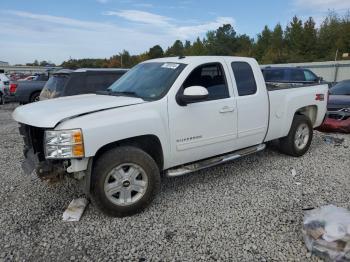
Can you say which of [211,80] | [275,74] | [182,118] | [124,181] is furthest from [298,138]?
[275,74]

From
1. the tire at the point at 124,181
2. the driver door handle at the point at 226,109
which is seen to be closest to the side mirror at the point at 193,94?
the driver door handle at the point at 226,109

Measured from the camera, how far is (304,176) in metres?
5.20

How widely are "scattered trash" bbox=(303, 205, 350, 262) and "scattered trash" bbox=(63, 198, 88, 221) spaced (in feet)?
8.20

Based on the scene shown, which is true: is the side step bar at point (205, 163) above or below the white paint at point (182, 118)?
below

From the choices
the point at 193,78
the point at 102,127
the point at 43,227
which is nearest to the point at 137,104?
the point at 102,127

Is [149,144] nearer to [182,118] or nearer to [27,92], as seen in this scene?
[182,118]

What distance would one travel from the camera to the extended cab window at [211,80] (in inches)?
174

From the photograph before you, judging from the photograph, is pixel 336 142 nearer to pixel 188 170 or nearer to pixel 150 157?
pixel 188 170

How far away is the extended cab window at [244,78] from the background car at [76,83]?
3906mm

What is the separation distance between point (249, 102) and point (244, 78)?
398 millimetres

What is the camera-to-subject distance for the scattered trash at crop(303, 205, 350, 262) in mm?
2896

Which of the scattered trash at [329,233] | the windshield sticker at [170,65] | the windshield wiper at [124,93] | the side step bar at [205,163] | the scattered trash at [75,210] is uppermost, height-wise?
the windshield sticker at [170,65]

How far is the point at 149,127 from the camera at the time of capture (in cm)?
384

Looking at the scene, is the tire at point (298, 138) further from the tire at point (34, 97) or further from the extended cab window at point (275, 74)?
the tire at point (34, 97)
